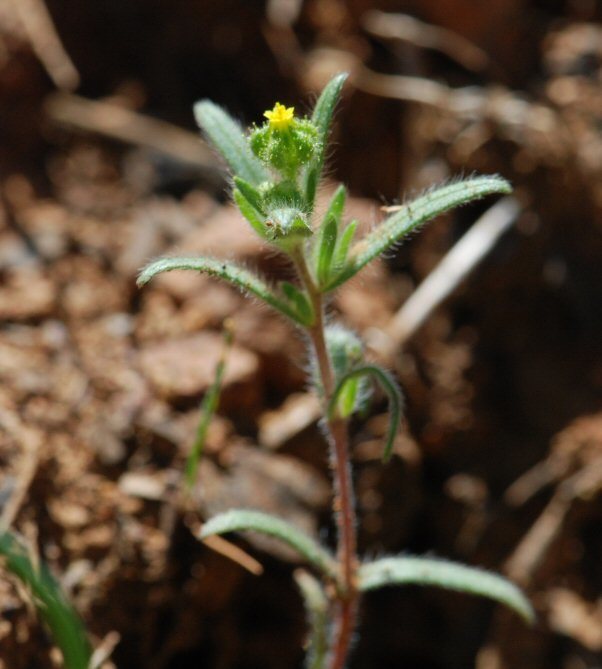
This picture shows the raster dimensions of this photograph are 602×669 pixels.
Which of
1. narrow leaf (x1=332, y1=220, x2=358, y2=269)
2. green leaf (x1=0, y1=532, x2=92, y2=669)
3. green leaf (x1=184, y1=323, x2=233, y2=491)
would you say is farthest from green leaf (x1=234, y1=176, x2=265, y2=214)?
green leaf (x1=0, y1=532, x2=92, y2=669)

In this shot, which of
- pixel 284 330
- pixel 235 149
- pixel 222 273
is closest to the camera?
pixel 222 273

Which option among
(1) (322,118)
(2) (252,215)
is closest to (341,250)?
(2) (252,215)

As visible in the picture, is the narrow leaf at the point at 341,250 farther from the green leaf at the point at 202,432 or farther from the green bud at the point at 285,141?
the green leaf at the point at 202,432

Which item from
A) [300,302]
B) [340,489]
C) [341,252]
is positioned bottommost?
[340,489]

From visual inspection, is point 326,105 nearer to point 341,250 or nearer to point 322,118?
point 322,118

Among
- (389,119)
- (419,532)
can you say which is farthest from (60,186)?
(419,532)

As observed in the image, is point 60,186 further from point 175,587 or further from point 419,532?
point 419,532

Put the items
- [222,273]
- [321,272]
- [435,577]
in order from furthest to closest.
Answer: [435,577] → [321,272] → [222,273]

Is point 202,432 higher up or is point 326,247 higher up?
point 326,247
